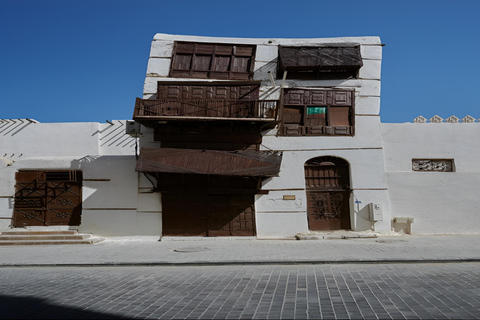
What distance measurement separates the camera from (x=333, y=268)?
7602mm

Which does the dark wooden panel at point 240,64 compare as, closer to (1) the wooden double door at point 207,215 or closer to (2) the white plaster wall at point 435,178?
(1) the wooden double door at point 207,215

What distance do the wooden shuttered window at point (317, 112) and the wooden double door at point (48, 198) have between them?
9.11 metres

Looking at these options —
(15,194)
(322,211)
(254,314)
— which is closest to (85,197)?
(15,194)

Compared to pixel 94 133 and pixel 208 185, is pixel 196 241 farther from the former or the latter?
pixel 94 133

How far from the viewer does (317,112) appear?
15.1 m

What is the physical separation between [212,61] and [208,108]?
10.5 feet

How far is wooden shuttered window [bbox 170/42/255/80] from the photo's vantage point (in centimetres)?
1566

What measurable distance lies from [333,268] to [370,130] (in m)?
8.90

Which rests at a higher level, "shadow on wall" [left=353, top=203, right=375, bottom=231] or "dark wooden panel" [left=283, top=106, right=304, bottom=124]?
"dark wooden panel" [left=283, top=106, right=304, bottom=124]

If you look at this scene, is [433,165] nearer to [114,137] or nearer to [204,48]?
[204,48]

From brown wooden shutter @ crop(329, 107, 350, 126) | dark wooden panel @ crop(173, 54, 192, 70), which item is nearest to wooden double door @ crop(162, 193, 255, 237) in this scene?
brown wooden shutter @ crop(329, 107, 350, 126)

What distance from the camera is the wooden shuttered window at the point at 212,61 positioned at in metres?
15.7

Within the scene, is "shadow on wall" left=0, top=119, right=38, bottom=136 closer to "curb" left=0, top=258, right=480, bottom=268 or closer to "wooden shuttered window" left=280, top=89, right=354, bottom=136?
"curb" left=0, top=258, right=480, bottom=268

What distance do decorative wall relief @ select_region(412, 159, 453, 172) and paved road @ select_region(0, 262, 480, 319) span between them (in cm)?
765
